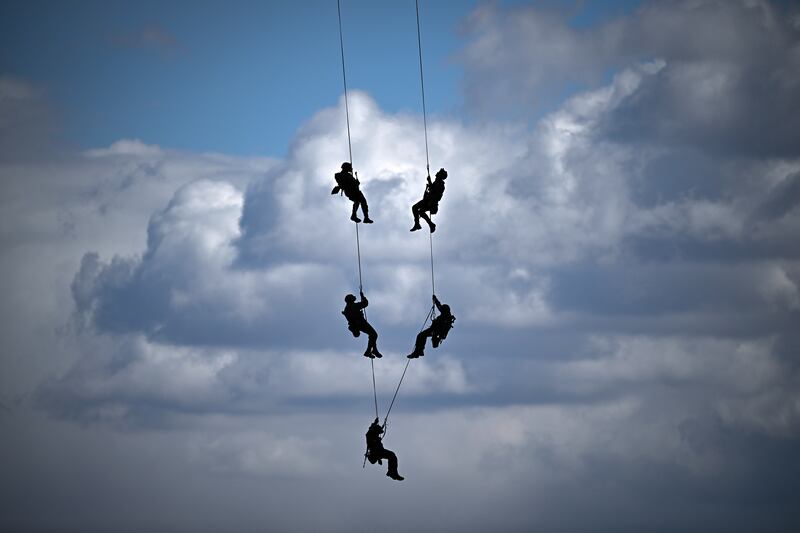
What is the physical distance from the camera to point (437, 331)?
51.2 m

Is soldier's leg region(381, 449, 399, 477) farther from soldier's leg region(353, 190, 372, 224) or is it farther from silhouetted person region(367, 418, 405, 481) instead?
soldier's leg region(353, 190, 372, 224)

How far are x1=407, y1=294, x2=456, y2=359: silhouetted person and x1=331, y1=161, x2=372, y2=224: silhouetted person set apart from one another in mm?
5162

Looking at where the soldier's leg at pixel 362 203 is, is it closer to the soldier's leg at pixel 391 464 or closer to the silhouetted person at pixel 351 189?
the silhouetted person at pixel 351 189

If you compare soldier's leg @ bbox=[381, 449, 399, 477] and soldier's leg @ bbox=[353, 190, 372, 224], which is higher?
soldier's leg @ bbox=[353, 190, 372, 224]

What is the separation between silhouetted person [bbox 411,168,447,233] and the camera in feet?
165

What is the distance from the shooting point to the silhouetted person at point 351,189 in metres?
48.1

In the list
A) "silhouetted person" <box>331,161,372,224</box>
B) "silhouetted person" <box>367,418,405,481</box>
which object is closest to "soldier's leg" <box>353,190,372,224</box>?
"silhouetted person" <box>331,161,372,224</box>

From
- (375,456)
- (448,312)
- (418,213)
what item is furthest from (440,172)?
(375,456)

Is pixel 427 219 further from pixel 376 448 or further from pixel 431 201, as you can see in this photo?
pixel 376 448

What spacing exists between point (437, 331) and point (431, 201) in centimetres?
517

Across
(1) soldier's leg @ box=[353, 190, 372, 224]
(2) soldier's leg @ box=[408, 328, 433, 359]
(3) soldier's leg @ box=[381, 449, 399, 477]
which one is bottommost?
(3) soldier's leg @ box=[381, 449, 399, 477]

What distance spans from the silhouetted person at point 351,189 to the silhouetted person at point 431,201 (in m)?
2.61

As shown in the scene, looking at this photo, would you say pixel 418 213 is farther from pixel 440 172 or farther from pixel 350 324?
pixel 350 324

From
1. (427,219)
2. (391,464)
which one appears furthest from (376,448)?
(427,219)
